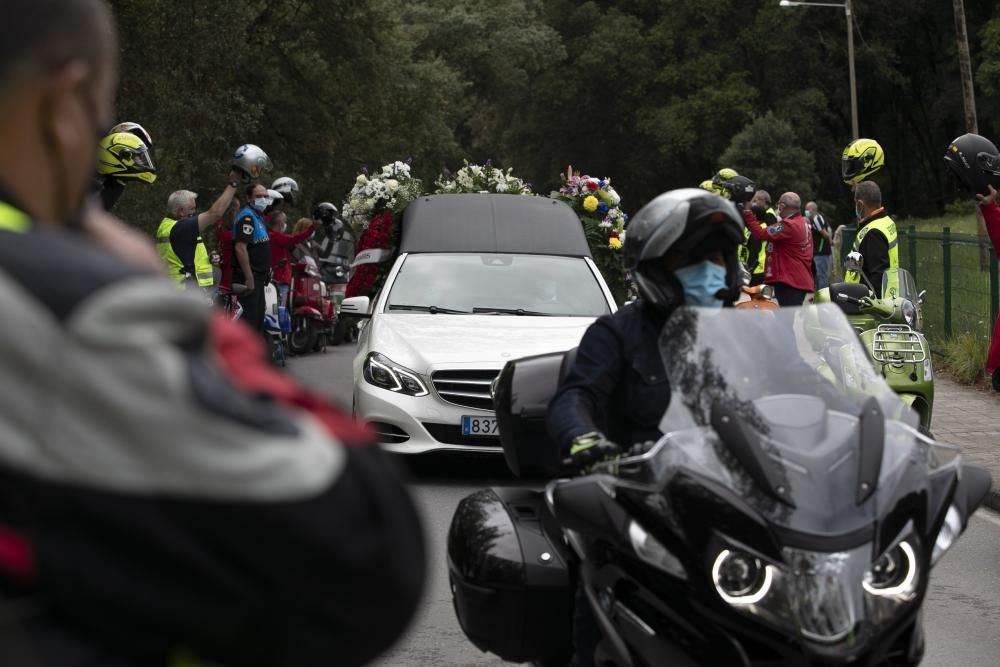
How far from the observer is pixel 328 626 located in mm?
1516

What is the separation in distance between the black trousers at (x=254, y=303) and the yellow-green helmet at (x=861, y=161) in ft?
20.3

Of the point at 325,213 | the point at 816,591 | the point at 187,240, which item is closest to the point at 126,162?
the point at 187,240

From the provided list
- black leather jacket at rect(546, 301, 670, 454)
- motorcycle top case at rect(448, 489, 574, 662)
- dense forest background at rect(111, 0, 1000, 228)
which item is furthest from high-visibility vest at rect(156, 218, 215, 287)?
dense forest background at rect(111, 0, 1000, 228)

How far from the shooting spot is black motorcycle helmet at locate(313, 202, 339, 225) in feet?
73.8

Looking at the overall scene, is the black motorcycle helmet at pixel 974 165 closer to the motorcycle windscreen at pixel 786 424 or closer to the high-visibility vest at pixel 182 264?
the motorcycle windscreen at pixel 786 424

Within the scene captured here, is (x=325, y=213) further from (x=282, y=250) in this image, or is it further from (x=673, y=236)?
(x=673, y=236)

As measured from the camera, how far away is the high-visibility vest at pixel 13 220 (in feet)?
4.90

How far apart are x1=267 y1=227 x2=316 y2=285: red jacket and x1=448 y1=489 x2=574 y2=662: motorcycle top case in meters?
14.5

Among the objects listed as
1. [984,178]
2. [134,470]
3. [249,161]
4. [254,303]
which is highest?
[134,470]

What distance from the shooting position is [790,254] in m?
16.1

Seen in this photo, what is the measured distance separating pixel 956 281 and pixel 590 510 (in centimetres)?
1566

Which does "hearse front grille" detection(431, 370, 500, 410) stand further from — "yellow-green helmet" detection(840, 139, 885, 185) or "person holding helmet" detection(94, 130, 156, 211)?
"yellow-green helmet" detection(840, 139, 885, 185)

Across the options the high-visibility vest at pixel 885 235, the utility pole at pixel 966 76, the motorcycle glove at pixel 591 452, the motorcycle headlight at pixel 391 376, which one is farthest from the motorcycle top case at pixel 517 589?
the utility pole at pixel 966 76

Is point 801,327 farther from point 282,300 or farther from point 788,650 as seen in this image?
point 282,300
